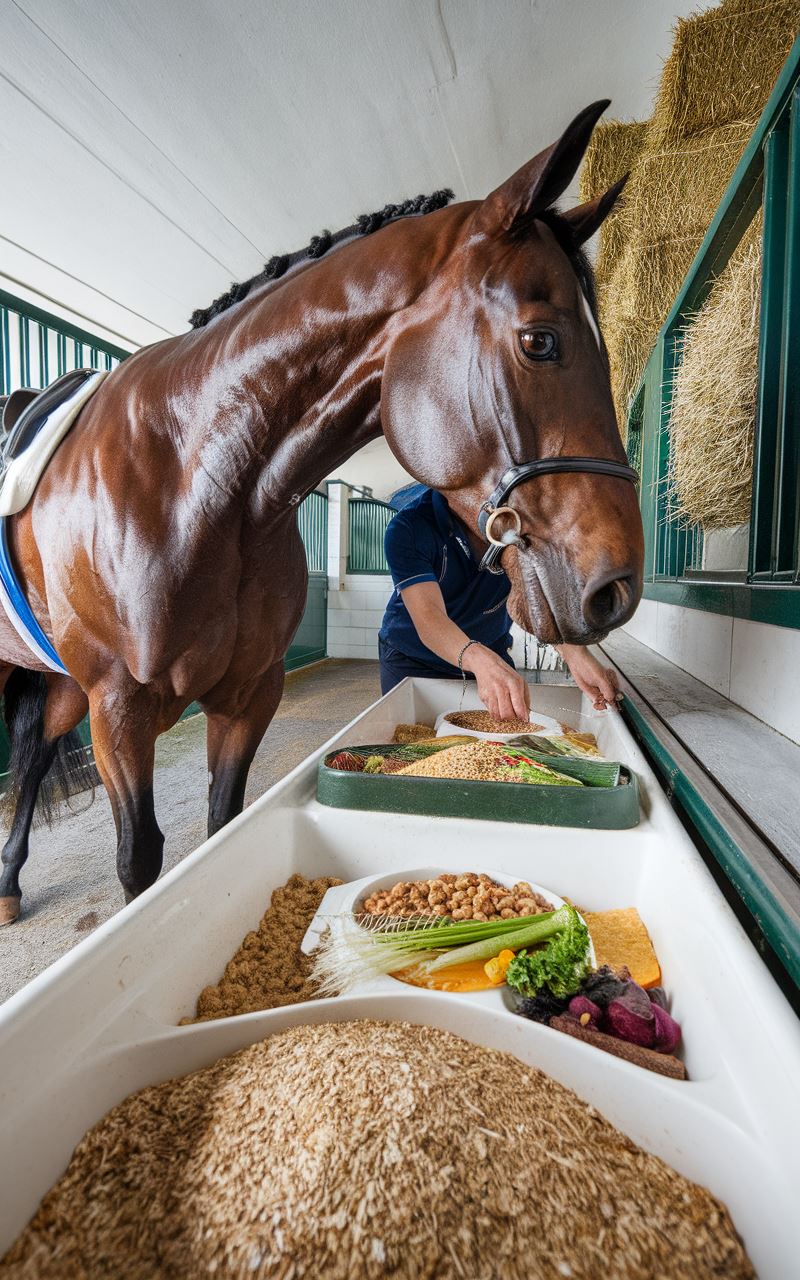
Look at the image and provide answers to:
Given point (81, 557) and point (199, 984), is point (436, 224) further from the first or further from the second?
point (199, 984)

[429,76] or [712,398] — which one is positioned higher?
[429,76]

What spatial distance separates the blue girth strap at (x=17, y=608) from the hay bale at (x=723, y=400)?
6.47 feet

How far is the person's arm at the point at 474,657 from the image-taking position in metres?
1.42

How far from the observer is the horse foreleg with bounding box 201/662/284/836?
63.0 inches

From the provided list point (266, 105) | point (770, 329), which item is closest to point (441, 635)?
point (770, 329)

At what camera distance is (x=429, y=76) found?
276 cm

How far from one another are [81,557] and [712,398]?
189 centimetres

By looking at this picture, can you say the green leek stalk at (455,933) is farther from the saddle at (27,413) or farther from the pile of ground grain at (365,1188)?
the saddle at (27,413)

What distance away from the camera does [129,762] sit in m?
1.25

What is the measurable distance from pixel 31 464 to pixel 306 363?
0.77 metres

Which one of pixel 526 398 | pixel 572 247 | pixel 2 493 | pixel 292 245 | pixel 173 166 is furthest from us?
pixel 292 245

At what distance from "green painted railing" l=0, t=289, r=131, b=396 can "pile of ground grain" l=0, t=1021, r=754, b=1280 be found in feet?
9.96

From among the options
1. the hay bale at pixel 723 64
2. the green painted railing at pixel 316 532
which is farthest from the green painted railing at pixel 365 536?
the hay bale at pixel 723 64

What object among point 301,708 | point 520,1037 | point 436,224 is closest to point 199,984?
point 520,1037
